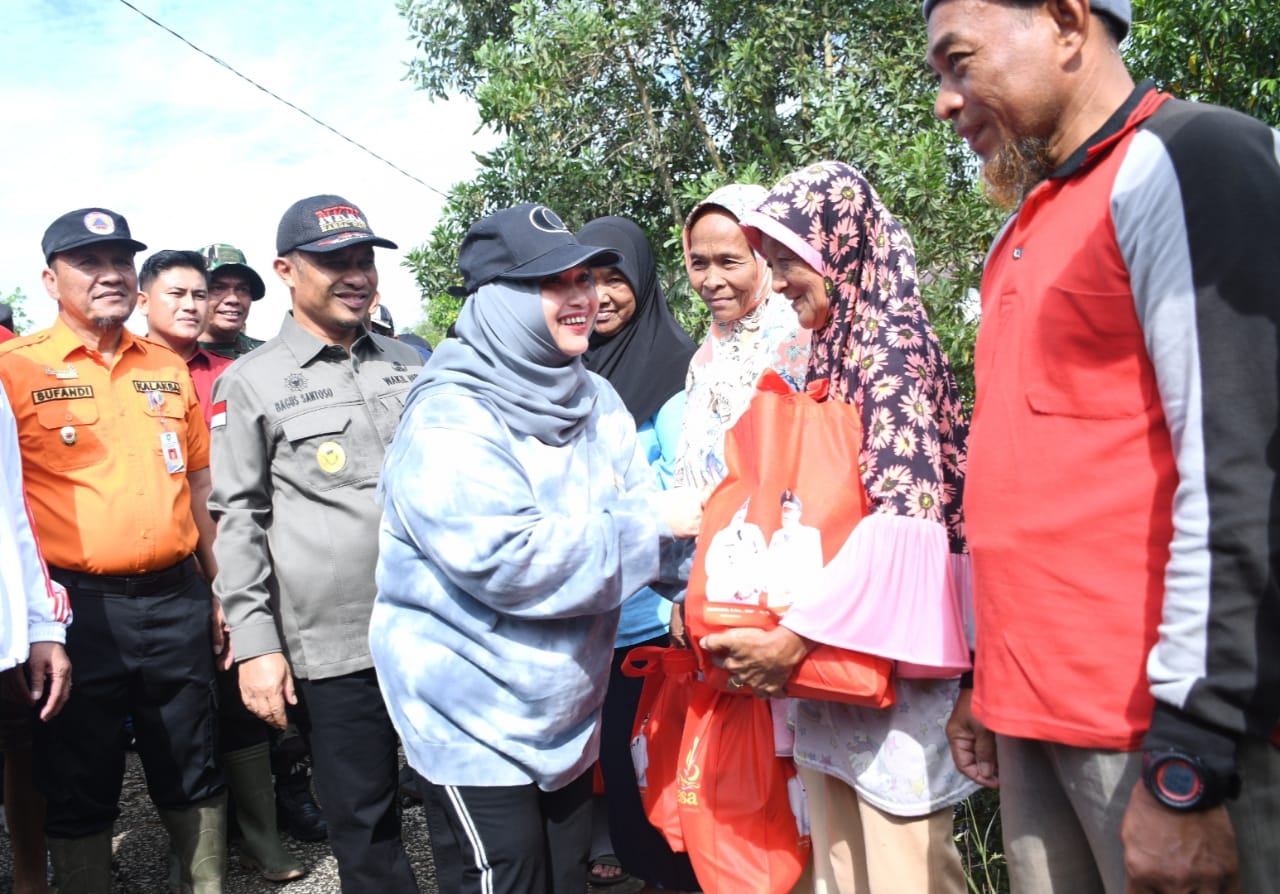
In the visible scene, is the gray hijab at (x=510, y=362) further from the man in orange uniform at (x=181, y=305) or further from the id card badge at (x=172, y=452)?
the man in orange uniform at (x=181, y=305)

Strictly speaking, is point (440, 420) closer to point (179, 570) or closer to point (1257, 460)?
Answer: point (1257, 460)

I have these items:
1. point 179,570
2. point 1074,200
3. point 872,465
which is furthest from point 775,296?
point 179,570

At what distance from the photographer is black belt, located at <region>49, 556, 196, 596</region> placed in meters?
3.36

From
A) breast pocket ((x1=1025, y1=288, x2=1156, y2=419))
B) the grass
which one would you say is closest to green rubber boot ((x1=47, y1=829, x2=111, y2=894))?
the grass

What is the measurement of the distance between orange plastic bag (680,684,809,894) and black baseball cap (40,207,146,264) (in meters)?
2.78

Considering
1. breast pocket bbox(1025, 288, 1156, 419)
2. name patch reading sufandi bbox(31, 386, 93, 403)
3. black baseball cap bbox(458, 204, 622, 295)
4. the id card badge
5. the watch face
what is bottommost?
the watch face

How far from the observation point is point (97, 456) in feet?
11.4

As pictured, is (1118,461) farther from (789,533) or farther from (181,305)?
(181,305)

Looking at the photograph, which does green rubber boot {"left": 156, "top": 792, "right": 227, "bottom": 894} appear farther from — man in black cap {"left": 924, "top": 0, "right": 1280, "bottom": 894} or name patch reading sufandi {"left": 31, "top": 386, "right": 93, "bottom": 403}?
man in black cap {"left": 924, "top": 0, "right": 1280, "bottom": 894}

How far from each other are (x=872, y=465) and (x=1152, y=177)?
872 mm

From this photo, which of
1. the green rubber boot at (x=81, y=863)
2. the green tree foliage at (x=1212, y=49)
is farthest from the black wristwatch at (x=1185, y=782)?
the green tree foliage at (x=1212, y=49)

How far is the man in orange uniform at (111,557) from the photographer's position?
330cm

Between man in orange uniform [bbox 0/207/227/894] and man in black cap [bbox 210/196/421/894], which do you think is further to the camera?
man in orange uniform [bbox 0/207/227/894]

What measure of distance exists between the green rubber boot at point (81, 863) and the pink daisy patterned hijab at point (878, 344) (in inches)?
111
